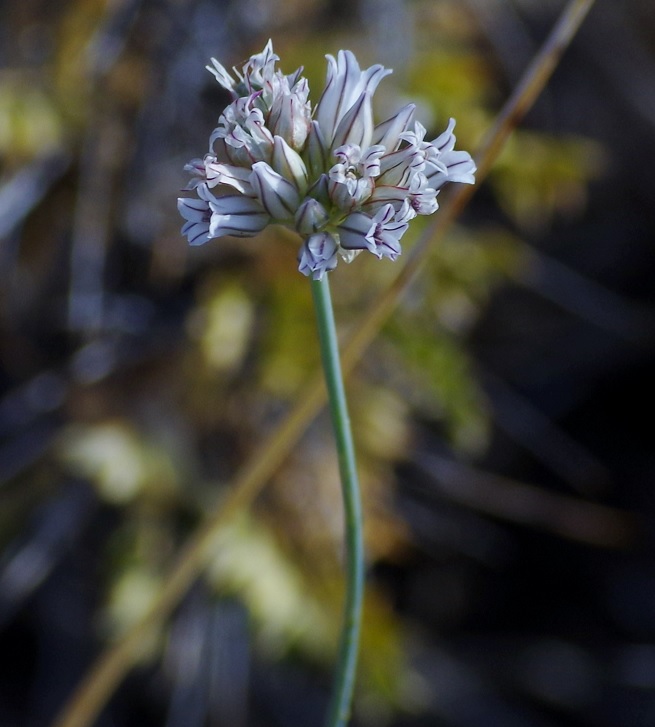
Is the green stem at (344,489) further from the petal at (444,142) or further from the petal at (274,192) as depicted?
the petal at (444,142)

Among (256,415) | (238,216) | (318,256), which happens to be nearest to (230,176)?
(238,216)

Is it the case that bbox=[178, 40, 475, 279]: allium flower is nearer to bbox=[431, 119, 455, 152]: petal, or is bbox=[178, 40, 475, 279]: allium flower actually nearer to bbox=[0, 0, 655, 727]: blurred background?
bbox=[431, 119, 455, 152]: petal

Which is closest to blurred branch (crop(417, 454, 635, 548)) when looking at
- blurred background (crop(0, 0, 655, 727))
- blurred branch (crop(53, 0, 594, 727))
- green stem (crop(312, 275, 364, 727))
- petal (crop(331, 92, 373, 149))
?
blurred background (crop(0, 0, 655, 727))

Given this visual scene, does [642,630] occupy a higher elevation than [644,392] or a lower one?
lower

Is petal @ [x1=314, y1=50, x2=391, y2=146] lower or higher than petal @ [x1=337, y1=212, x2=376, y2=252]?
higher

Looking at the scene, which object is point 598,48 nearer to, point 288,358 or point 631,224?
point 631,224

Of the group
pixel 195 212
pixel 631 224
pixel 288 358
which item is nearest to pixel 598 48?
A: pixel 631 224

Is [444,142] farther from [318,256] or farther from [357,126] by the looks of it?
[318,256]
